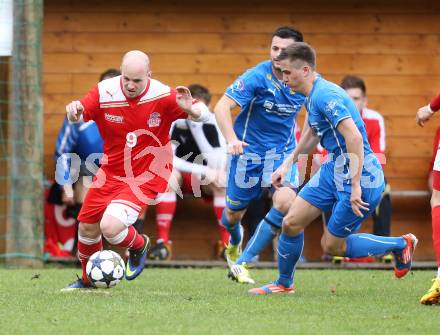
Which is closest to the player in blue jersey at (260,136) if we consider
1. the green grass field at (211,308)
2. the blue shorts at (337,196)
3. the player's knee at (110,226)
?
the green grass field at (211,308)

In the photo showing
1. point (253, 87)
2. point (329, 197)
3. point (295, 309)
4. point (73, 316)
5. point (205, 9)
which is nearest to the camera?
point (73, 316)

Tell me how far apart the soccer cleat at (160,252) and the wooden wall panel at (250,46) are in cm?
72

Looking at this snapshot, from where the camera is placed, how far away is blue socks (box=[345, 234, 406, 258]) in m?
7.93

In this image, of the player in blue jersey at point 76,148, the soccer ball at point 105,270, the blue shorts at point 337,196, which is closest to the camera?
the blue shorts at point 337,196

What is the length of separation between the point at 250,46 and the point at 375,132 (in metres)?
1.80

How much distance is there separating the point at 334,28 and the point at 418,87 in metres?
1.18

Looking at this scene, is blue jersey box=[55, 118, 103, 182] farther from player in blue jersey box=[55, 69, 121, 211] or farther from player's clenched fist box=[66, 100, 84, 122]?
player's clenched fist box=[66, 100, 84, 122]

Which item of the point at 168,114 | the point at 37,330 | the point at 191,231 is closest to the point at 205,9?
the point at 191,231

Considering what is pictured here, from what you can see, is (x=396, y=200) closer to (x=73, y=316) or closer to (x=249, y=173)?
(x=249, y=173)

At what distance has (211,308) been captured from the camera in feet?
22.6

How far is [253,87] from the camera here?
884 centimetres

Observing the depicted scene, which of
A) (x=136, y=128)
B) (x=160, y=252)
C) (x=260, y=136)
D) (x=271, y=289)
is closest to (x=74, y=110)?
(x=136, y=128)

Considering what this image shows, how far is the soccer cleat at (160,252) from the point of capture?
452 inches

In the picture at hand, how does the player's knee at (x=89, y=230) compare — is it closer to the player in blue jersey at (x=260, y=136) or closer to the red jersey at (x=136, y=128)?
the red jersey at (x=136, y=128)
